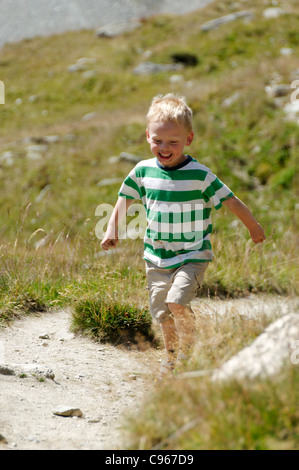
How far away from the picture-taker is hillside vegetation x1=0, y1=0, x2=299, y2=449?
2161 mm

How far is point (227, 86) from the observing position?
1524cm

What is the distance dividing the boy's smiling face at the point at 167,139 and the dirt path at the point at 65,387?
54.2 inches

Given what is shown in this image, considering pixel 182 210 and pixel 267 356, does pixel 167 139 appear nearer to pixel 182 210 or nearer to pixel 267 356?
pixel 182 210

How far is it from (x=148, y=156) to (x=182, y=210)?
35.6ft

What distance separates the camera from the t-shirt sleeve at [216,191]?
3445mm

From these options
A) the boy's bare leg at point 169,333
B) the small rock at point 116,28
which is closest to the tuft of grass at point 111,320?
the boy's bare leg at point 169,333

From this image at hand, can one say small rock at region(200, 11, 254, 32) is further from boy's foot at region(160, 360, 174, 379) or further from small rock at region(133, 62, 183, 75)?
boy's foot at region(160, 360, 174, 379)

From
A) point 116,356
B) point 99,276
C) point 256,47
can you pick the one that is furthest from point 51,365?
point 256,47

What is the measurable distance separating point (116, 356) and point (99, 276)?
1073 millimetres

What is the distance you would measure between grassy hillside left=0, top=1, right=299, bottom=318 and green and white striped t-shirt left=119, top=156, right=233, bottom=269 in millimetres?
791

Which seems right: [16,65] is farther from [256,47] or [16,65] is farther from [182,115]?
[182,115]

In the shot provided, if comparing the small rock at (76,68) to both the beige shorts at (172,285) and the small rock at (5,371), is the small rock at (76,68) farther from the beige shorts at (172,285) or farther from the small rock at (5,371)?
the small rock at (5,371)
